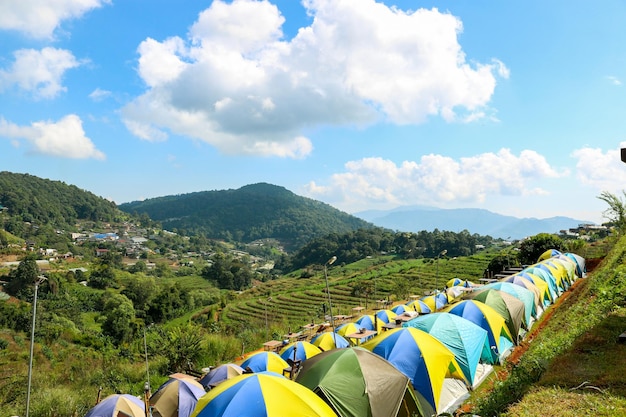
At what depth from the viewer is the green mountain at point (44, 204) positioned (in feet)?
489

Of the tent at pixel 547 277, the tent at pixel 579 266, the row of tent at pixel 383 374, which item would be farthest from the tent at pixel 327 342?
the tent at pixel 579 266

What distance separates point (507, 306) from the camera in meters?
13.9

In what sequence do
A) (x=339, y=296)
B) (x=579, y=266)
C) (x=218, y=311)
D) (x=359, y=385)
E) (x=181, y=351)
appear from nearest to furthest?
(x=359, y=385), (x=181, y=351), (x=579, y=266), (x=339, y=296), (x=218, y=311)

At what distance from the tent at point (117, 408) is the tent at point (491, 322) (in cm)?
984

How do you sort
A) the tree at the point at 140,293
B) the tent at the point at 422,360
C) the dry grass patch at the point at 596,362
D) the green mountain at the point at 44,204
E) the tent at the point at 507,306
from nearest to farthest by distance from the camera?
the dry grass patch at the point at 596,362 < the tent at the point at 422,360 < the tent at the point at 507,306 < the tree at the point at 140,293 < the green mountain at the point at 44,204

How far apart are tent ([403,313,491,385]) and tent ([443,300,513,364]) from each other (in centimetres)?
71

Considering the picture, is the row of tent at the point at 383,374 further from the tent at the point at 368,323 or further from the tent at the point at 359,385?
the tent at the point at 368,323

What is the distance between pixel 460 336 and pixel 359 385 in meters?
4.37

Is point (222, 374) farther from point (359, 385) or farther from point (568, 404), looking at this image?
point (568, 404)

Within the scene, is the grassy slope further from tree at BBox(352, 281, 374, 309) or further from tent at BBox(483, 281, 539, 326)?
tree at BBox(352, 281, 374, 309)

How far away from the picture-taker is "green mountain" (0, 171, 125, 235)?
149 meters

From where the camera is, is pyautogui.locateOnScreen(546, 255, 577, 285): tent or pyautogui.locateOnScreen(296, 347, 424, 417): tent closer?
pyautogui.locateOnScreen(296, 347, 424, 417): tent

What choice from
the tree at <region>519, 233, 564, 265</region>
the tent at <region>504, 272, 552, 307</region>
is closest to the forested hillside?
the tree at <region>519, 233, 564, 265</region>

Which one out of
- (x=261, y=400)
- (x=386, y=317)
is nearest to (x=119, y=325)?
(x=386, y=317)
